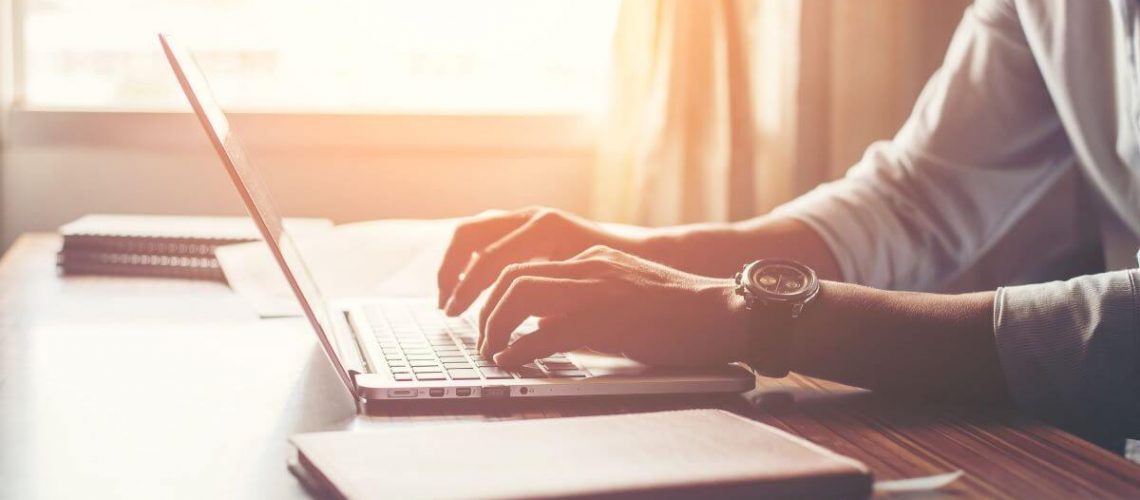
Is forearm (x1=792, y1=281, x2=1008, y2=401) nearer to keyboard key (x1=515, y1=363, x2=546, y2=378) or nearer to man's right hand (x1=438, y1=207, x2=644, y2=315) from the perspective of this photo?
keyboard key (x1=515, y1=363, x2=546, y2=378)

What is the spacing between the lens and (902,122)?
6.98 ft

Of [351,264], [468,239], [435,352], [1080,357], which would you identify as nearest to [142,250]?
[351,264]

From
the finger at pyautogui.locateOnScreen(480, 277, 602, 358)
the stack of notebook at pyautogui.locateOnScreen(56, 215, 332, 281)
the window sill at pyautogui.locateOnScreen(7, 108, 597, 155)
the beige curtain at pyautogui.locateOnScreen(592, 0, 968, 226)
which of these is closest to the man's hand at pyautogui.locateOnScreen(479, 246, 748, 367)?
the finger at pyautogui.locateOnScreen(480, 277, 602, 358)

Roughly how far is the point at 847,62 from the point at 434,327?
1.33 metres

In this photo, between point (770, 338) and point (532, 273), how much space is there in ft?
0.58

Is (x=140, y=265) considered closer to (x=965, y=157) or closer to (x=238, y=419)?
(x=238, y=419)

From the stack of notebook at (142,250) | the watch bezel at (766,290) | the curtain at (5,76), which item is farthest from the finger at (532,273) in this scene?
the curtain at (5,76)

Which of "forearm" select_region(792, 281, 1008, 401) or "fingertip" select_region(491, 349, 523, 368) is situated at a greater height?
"forearm" select_region(792, 281, 1008, 401)

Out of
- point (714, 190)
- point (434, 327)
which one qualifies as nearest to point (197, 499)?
point (434, 327)

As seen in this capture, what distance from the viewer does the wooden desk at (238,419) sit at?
58 cm

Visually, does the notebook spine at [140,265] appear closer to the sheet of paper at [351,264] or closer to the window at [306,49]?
the sheet of paper at [351,264]

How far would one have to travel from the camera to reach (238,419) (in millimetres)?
699

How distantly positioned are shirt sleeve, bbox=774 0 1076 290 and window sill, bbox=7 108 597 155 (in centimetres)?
95

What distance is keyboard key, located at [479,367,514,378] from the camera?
2.51 feet
